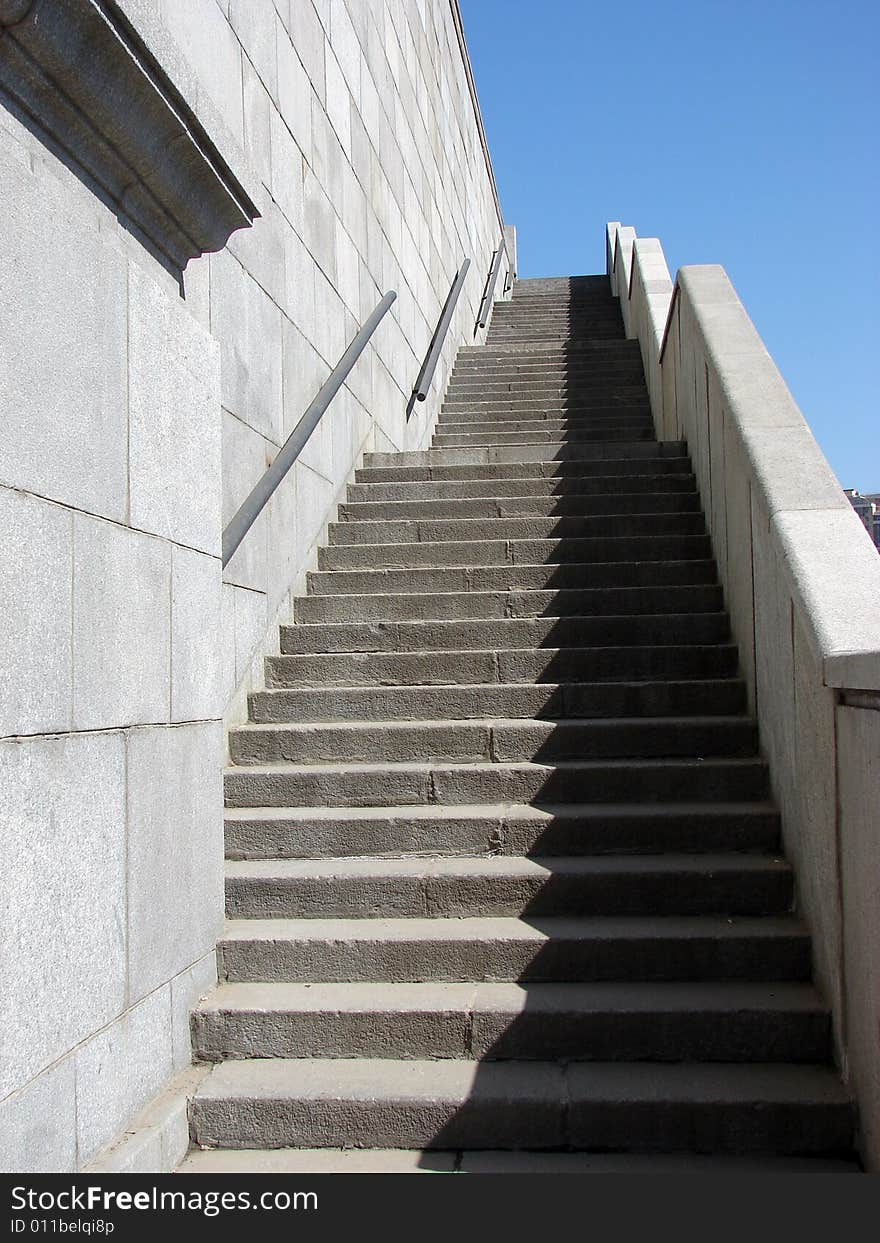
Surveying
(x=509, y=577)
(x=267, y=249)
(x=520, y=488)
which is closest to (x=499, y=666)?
(x=509, y=577)

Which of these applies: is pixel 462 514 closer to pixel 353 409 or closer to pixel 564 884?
pixel 353 409

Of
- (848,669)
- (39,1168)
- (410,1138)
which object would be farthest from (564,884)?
(39,1168)

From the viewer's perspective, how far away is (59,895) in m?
2.51

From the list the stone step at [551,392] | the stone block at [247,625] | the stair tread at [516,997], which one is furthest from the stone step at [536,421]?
the stair tread at [516,997]

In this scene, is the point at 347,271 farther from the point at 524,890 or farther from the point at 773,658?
the point at 524,890

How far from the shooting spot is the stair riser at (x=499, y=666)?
16.6ft

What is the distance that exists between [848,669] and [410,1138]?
5.66 ft

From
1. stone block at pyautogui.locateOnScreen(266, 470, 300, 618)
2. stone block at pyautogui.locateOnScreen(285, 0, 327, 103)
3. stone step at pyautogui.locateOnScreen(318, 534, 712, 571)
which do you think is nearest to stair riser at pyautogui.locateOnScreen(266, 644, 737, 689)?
stone block at pyautogui.locateOnScreen(266, 470, 300, 618)

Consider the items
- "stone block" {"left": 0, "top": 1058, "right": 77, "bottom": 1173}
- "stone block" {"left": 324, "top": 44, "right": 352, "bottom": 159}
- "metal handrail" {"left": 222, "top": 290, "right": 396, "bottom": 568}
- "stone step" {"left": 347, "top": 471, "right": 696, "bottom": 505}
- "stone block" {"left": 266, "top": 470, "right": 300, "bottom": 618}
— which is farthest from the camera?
"stone block" {"left": 324, "top": 44, "right": 352, "bottom": 159}

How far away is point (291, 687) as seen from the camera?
5.33 metres

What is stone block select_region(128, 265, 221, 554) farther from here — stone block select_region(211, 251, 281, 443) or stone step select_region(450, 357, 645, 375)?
stone step select_region(450, 357, 645, 375)

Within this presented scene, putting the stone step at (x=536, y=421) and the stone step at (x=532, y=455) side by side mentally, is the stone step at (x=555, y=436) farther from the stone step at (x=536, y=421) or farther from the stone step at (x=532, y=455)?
the stone step at (x=532, y=455)

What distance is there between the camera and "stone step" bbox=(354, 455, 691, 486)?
6883mm

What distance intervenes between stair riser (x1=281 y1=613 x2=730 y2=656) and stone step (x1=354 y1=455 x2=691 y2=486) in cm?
158
